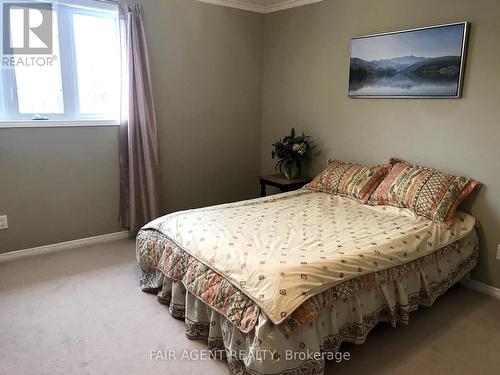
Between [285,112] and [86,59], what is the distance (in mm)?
2049

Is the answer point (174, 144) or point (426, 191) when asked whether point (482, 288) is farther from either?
point (174, 144)

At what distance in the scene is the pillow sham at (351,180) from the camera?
10.3 ft

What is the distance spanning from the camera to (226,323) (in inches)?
76.7

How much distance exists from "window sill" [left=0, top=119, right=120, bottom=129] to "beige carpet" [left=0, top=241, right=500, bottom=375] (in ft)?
3.79

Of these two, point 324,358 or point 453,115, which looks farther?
point 453,115

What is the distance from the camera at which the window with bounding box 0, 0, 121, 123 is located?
121 inches

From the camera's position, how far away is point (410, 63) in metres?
2.99

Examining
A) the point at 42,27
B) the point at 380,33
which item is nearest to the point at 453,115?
the point at 380,33

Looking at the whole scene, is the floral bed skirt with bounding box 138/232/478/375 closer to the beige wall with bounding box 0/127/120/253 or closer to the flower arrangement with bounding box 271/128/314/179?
the beige wall with bounding box 0/127/120/253

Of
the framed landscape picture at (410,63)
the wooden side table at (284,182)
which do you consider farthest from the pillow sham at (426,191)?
the wooden side table at (284,182)

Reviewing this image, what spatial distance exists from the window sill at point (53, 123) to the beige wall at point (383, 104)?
1.85 m

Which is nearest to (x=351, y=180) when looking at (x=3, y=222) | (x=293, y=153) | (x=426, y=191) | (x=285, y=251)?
(x=426, y=191)

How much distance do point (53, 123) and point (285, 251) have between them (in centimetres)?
234

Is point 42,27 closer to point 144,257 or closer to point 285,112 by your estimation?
point 144,257
